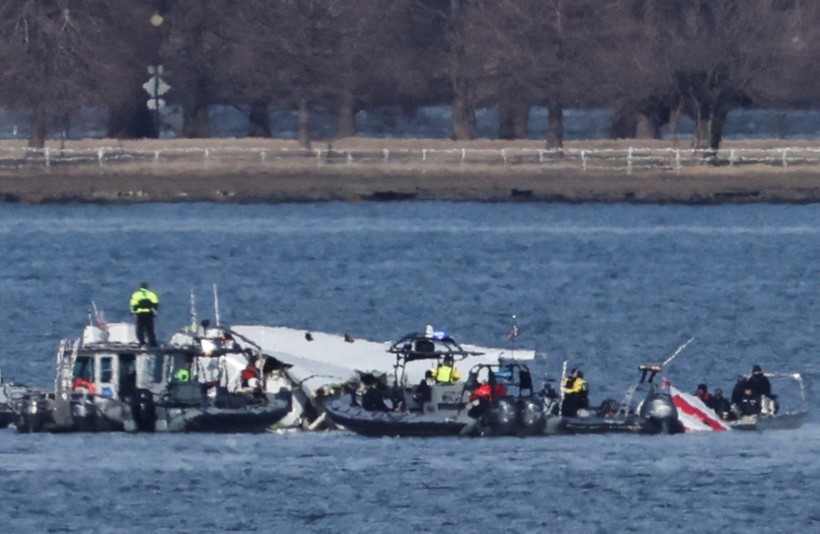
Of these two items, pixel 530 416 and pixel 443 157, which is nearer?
pixel 530 416

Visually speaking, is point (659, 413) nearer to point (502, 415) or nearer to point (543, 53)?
point (502, 415)

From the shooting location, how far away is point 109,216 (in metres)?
97.1

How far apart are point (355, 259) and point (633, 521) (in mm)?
45657

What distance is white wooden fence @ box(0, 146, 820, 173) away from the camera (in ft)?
328

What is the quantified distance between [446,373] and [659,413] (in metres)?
3.52

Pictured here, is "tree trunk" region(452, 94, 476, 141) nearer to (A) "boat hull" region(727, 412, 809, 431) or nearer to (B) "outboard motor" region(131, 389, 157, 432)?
(A) "boat hull" region(727, 412, 809, 431)

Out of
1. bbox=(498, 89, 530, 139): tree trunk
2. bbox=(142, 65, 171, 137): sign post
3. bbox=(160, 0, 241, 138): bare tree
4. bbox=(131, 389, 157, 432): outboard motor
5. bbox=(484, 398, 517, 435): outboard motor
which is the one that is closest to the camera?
bbox=(484, 398, 517, 435): outboard motor

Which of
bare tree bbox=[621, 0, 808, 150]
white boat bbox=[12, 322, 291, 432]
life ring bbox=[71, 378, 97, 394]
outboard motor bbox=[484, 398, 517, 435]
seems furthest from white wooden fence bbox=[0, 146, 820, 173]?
outboard motor bbox=[484, 398, 517, 435]

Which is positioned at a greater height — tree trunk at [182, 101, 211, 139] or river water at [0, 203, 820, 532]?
tree trunk at [182, 101, 211, 139]

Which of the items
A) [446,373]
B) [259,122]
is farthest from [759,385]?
[259,122]

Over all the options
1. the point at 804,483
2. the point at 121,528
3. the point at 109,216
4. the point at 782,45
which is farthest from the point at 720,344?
the point at 782,45

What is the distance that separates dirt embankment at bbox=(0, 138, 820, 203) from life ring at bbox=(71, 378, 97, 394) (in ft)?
179

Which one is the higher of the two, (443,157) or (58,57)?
(58,57)

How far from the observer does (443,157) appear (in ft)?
336
